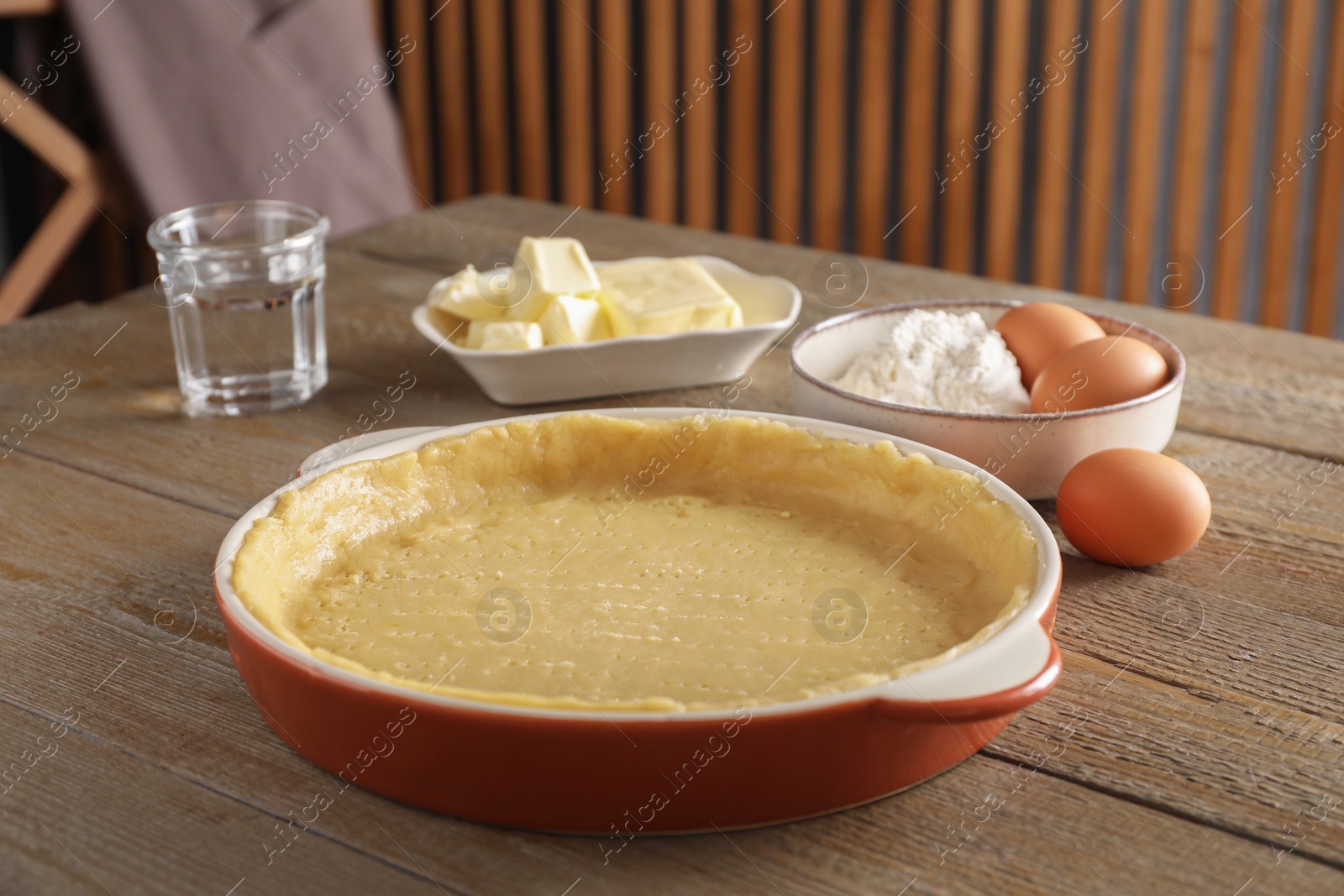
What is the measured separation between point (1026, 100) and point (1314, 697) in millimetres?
1793

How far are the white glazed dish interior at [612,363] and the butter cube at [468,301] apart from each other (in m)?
0.02

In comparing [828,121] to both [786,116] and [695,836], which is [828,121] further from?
[695,836]

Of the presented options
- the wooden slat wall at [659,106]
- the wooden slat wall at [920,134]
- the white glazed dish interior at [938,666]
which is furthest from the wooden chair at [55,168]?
the white glazed dish interior at [938,666]

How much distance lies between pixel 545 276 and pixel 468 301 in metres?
0.08

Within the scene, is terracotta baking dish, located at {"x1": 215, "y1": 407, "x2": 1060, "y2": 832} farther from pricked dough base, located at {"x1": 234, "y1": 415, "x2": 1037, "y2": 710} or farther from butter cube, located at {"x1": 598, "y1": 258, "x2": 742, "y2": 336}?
butter cube, located at {"x1": 598, "y1": 258, "x2": 742, "y2": 336}

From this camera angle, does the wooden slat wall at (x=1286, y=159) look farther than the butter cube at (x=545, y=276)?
Yes

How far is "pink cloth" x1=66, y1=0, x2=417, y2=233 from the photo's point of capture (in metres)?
1.96

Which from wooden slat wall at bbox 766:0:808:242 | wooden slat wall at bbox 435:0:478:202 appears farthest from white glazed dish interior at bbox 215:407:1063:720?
wooden slat wall at bbox 435:0:478:202

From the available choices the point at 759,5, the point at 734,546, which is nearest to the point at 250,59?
the point at 759,5

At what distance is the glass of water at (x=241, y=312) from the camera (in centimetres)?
102

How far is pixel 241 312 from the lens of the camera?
1031 mm

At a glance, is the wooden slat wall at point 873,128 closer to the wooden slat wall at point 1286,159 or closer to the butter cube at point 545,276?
the wooden slat wall at point 1286,159

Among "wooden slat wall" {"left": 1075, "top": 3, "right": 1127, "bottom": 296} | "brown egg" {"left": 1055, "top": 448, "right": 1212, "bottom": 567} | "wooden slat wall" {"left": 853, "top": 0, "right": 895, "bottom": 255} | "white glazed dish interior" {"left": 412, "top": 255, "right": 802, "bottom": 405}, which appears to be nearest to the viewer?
"brown egg" {"left": 1055, "top": 448, "right": 1212, "bottom": 567}

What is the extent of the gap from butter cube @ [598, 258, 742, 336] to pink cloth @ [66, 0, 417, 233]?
1.23 metres
